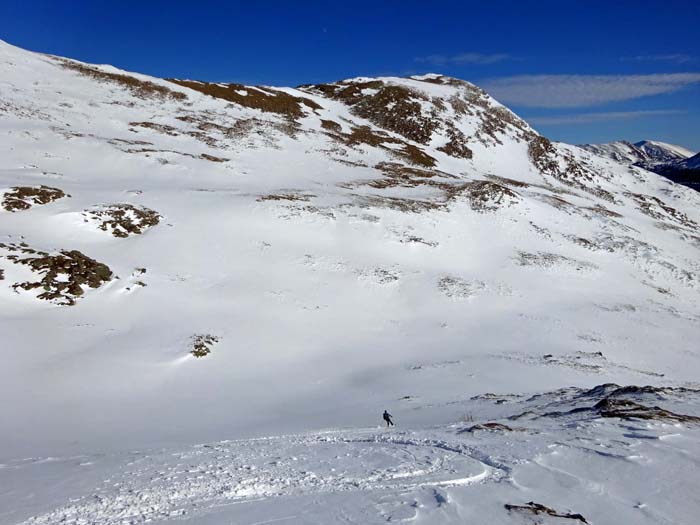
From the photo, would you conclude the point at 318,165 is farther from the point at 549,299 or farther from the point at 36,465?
the point at 36,465

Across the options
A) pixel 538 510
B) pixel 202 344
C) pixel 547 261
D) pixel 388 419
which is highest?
pixel 547 261

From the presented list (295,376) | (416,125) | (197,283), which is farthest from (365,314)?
(416,125)

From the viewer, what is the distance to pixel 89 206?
3120cm

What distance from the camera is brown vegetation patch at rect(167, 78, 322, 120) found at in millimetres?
80938

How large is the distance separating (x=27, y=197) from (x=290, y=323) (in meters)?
20.1

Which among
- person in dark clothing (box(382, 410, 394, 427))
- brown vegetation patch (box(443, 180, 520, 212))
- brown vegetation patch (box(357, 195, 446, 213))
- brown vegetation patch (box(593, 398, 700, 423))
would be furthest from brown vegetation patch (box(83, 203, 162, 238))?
brown vegetation patch (box(443, 180, 520, 212))

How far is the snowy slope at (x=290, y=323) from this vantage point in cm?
853

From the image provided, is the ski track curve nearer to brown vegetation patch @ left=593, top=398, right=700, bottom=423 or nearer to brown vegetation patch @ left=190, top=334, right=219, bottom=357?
brown vegetation patch @ left=593, top=398, right=700, bottom=423

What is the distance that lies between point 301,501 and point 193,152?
52247mm

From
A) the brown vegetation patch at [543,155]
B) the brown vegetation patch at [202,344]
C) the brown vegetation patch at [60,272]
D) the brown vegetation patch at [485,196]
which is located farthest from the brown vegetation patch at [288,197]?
the brown vegetation patch at [543,155]

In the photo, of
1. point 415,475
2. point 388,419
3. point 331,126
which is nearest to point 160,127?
point 331,126

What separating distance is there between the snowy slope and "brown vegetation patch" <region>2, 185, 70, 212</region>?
116 mm

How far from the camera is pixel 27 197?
30.1 m

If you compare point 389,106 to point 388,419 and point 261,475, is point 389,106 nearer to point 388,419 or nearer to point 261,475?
point 388,419
